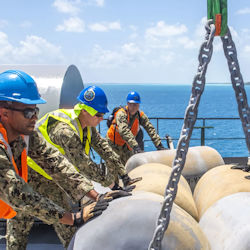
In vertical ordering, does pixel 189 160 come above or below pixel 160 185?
below

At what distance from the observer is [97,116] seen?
137 inches

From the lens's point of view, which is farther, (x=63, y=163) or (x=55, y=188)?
(x=55, y=188)

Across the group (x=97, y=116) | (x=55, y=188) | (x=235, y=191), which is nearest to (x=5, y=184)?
(x=55, y=188)

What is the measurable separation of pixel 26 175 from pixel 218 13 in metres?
1.86

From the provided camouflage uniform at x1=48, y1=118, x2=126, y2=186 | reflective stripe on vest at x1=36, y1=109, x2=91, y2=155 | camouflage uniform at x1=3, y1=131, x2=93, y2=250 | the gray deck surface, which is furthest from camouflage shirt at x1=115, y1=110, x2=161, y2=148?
camouflage uniform at x1=3, y1=131, x2=93, y2=250

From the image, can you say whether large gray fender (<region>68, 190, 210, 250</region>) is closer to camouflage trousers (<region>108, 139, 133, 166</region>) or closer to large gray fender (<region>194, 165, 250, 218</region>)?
large gray fender (<region>194, 165, 250, 218</region>)

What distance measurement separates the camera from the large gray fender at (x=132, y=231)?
2.33 m

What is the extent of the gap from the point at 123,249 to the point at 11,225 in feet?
4.67

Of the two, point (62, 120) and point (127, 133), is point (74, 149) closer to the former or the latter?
point (62, 120)

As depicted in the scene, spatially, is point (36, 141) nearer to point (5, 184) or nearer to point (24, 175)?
point (24, 175)

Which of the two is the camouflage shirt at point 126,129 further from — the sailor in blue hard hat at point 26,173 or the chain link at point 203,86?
the chain link at point 203,86

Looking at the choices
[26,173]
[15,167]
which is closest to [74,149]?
[26,173]

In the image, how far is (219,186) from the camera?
12.1 ft

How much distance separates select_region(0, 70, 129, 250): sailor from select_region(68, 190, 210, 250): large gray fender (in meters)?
0.11
